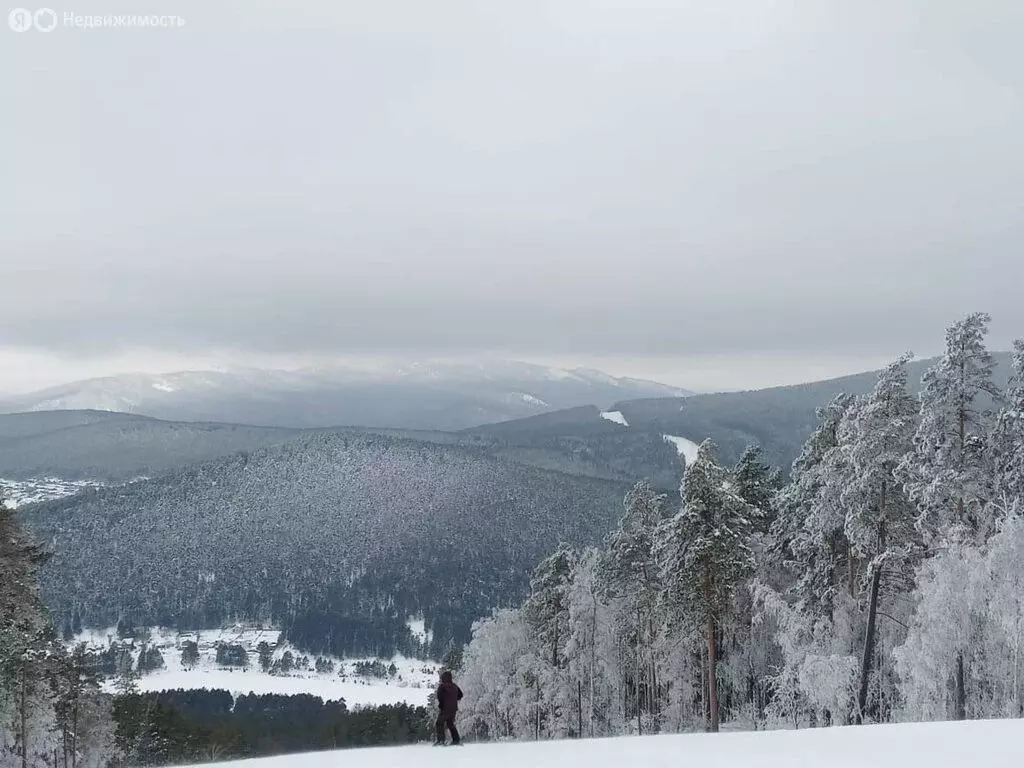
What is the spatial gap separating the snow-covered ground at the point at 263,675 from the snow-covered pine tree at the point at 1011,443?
119 meters

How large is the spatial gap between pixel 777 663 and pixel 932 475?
52.4 ft

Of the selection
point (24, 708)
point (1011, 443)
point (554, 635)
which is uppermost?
point (1011, 443)

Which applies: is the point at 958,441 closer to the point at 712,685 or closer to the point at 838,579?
the point at 838,579

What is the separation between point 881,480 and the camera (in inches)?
827

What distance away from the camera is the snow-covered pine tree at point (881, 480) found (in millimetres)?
20922

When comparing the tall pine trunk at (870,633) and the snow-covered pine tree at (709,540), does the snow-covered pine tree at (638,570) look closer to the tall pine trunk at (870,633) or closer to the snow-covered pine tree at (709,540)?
the snow-covered pine tree at (709,540)

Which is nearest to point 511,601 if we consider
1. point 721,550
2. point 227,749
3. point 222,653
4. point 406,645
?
point 406,645

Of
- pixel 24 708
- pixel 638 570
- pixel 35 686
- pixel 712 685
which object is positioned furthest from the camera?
pixel 638 570

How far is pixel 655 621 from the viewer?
36.7 metres

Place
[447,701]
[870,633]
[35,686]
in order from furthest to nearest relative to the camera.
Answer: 1. [35,686]
2. [870,633]
3. [447,701]

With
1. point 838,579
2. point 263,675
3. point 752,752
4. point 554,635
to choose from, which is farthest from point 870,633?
point 263,675

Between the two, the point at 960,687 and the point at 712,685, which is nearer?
the point at 960,687

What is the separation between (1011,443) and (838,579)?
29.0ft

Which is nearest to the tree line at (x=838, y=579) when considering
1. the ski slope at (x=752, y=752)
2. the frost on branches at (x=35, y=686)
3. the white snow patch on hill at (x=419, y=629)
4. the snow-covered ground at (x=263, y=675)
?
the ski slope at (x=752, y=752)
